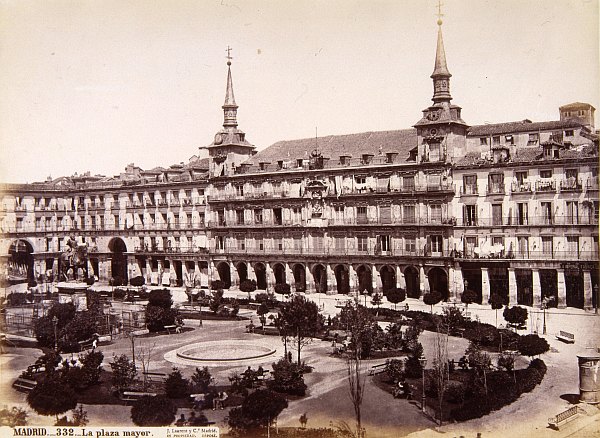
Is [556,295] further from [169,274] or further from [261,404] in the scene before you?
[169,274]

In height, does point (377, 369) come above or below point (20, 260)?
below

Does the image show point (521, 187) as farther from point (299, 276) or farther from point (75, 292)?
point (75, 292)

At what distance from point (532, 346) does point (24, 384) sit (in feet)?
72.9

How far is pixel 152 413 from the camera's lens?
21594 millimetres

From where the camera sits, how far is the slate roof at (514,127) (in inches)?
2083

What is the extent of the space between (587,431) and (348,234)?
3352 cm

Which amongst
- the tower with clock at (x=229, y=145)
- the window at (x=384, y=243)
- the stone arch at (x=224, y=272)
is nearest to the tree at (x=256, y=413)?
the window at (x=384, y=243)

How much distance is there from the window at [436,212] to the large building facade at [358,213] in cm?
8

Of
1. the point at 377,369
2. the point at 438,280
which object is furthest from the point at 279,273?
the point at 377,369

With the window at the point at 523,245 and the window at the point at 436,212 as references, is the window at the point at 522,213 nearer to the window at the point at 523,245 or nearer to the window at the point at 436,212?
the window at the point at 523,245

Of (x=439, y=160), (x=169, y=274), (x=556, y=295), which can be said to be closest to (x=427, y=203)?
(x=439, y=160)

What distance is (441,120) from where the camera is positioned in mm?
49000

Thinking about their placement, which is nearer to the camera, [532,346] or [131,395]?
[131,395]

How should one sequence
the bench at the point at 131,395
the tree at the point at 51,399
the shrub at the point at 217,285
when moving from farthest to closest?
the shrub at the point at 217,285
the bench at the point at 131,395
the tree at the point at 51,399
